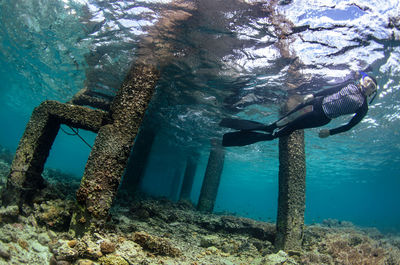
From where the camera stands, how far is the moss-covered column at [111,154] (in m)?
4.13

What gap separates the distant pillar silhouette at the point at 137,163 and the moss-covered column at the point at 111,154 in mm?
10105

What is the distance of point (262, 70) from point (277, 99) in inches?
128

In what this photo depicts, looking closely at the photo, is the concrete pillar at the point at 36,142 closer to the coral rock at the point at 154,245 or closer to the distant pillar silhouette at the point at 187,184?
the coral rock at the point at 154,245

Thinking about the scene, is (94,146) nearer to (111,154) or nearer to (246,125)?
(111,154)

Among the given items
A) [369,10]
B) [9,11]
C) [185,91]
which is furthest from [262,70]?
[9,11]

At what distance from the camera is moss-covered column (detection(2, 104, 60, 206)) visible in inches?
194

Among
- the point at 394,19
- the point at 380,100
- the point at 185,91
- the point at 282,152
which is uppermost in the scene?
the point at 380,100

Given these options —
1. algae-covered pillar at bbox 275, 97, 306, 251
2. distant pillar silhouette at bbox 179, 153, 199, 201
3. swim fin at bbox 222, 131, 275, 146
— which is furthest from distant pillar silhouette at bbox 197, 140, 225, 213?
algae-covered pillar at bbox 275, 97, 306, 251

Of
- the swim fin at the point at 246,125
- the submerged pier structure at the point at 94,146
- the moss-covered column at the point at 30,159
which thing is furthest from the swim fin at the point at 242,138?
the moss-covered column at the point at 30,159

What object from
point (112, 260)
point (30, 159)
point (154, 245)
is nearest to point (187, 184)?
point (30, 159)

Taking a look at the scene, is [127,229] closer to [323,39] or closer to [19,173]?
[19,173]

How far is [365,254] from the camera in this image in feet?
21.5

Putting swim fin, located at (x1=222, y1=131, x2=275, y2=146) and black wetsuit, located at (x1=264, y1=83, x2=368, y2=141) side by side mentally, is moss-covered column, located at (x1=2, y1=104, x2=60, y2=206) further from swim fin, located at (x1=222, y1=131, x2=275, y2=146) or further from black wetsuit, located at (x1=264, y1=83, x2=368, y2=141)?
black wetsuit, located at (x1=264, y1=83, x2=368, y2=141)

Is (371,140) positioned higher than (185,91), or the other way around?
(371,140)
